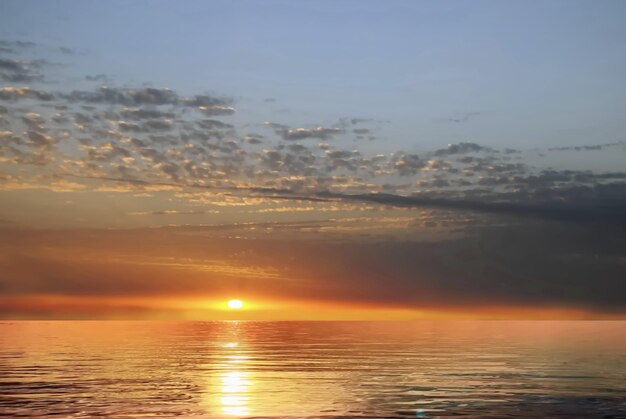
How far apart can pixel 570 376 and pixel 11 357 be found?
6843 cm

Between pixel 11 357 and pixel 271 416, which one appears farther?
pixel 11 357

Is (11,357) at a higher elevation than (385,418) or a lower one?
higher

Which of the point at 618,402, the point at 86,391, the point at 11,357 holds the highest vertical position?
the point at 11,357

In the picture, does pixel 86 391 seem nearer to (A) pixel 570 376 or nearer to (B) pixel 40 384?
(B) pixel 40 384

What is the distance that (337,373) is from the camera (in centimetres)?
7412

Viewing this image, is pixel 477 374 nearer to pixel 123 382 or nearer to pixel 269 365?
pixel 269 365

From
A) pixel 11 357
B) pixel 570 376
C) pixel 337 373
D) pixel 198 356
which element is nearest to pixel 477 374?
pixel 570 376

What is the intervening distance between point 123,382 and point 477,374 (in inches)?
1285

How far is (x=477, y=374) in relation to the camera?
71.5 meters

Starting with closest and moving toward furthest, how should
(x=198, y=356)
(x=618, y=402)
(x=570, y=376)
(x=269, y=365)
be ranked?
(x=618, y=402) < (x=570, y=376) < (x=269, y=365) < (x=198, y=356)

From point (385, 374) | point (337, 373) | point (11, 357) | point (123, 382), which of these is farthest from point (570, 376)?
point (11, 357)

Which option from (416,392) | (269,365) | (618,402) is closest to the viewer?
(618,402)

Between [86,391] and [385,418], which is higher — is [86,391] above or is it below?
above

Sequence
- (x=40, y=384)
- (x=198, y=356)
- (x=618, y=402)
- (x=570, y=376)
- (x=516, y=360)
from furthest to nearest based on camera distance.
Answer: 1. (x=198, y=356)
2. (x=516, y=360)
3. (x=570, y=376)
4. (x=40, y=384)
5. (x=618, y=402)
